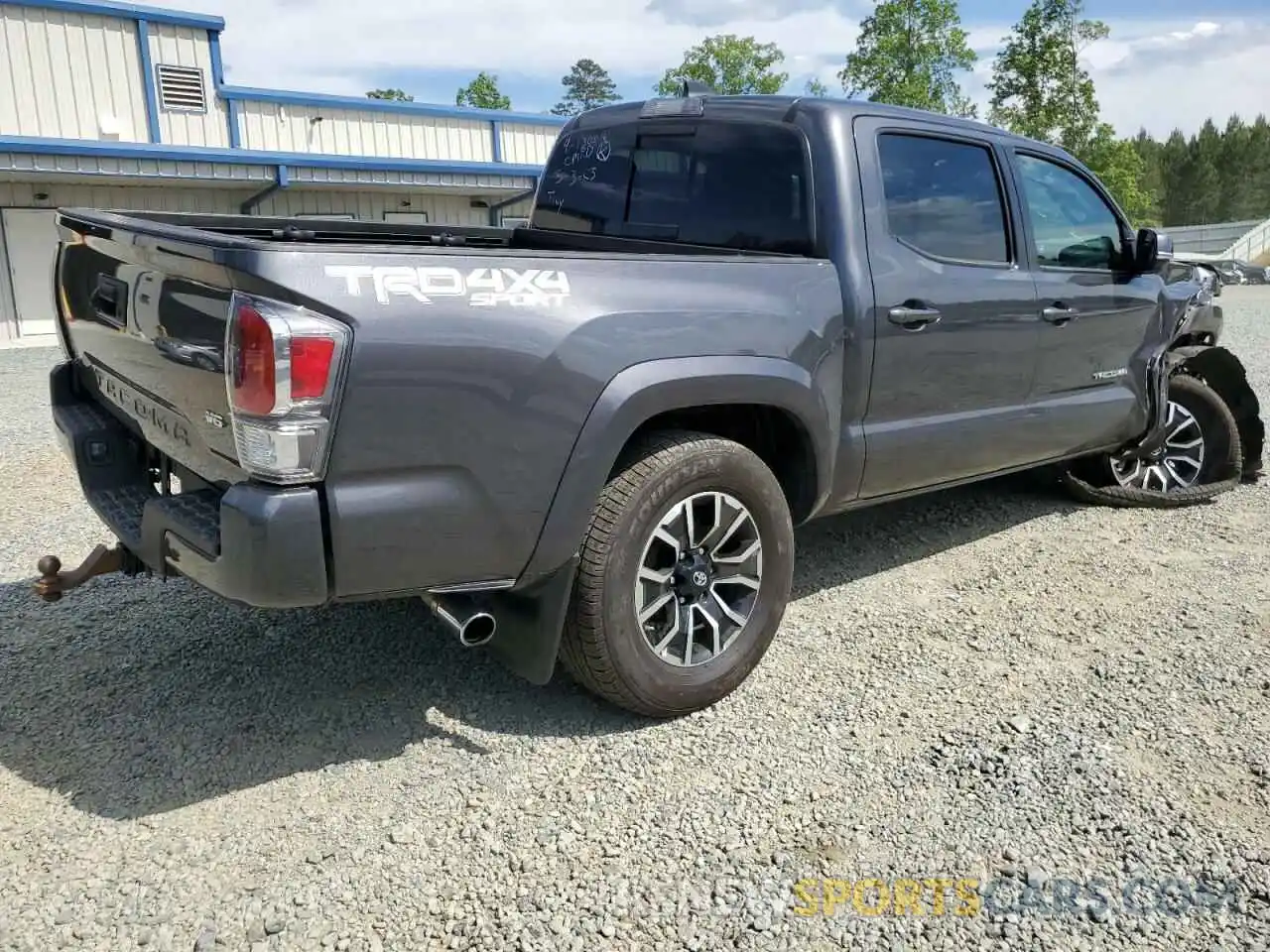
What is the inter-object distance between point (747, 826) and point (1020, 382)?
101 inches

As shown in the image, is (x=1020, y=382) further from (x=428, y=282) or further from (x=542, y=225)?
(x=428, y=282)

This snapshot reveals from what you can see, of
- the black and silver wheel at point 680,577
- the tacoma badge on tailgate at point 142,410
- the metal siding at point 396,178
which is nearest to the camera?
the tacoma badge on tailgate at point 142,410

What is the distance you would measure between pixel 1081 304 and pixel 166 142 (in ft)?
55.4

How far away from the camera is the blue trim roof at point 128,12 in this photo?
15977 mm

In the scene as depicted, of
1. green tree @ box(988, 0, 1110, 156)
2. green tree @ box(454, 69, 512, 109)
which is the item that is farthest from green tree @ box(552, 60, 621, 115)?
green tree @ box(988, 0, 1110, 156)

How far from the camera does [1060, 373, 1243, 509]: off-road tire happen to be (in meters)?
5.63

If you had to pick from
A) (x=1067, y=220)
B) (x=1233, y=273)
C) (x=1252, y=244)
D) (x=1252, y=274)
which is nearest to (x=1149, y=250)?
(x=1067, y=220)

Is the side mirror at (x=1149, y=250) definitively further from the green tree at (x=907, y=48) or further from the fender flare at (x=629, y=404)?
the green tree at (x=907, y=48)

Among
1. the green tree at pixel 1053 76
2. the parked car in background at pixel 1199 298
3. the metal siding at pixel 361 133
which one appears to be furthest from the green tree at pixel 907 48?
the parked car in background at pixel 1199 298

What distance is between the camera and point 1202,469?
19.8 ft

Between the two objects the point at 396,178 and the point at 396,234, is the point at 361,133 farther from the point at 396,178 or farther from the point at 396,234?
the point at 396,234

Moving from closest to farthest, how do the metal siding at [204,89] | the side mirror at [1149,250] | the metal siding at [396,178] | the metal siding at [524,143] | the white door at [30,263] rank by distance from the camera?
the side mirror at [1149,250] < the white door at [30,263] < the metal siding at [396,178] < the metal siding at [204,89] < the metal siding at [524,143]

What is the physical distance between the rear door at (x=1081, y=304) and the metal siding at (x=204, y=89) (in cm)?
1629

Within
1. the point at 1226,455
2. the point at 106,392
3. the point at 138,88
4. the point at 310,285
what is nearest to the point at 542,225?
the point at 106,392
